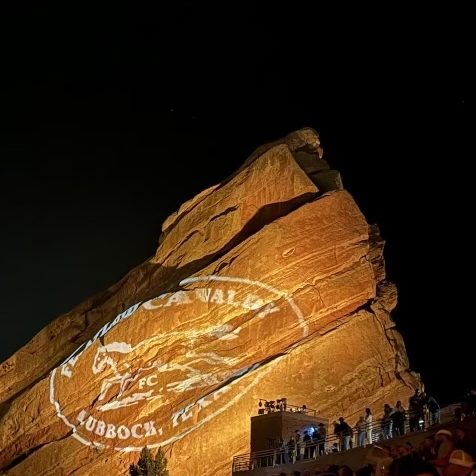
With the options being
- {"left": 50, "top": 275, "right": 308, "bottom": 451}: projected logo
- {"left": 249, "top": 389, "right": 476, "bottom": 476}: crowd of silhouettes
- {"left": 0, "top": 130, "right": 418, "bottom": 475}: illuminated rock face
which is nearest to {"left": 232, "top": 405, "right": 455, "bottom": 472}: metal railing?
{"left": 249, "top": 389, "right": 476, "bottom": 476}: crowd of silhouettes

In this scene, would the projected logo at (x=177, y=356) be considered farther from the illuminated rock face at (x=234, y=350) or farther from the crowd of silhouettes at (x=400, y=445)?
the crowd of silhouettes at (x=400, y=445)

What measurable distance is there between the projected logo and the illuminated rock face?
47 millimetres

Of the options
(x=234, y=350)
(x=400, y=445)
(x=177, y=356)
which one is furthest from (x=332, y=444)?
(x=177, y=356)

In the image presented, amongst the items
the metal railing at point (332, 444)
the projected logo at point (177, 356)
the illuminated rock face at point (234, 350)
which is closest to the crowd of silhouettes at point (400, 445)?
the metal railing at point (332, 444)

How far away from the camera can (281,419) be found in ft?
77.5

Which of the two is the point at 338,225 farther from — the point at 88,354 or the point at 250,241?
the point at 88,354

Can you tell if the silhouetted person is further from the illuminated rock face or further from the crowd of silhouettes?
the illuminated rock face

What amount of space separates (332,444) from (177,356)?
33.5ft

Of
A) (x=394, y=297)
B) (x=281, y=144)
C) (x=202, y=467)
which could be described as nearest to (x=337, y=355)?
(x=394, y=297)

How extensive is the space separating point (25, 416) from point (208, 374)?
29.2 ft

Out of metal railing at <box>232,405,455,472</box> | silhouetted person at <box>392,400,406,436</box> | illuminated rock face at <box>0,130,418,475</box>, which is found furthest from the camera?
illuminated rock face at <box>0,130,418,475</box>

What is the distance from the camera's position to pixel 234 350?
2956 cm

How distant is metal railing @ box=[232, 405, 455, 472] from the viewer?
18.1 m

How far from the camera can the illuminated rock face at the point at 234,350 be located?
2862 centimetres
